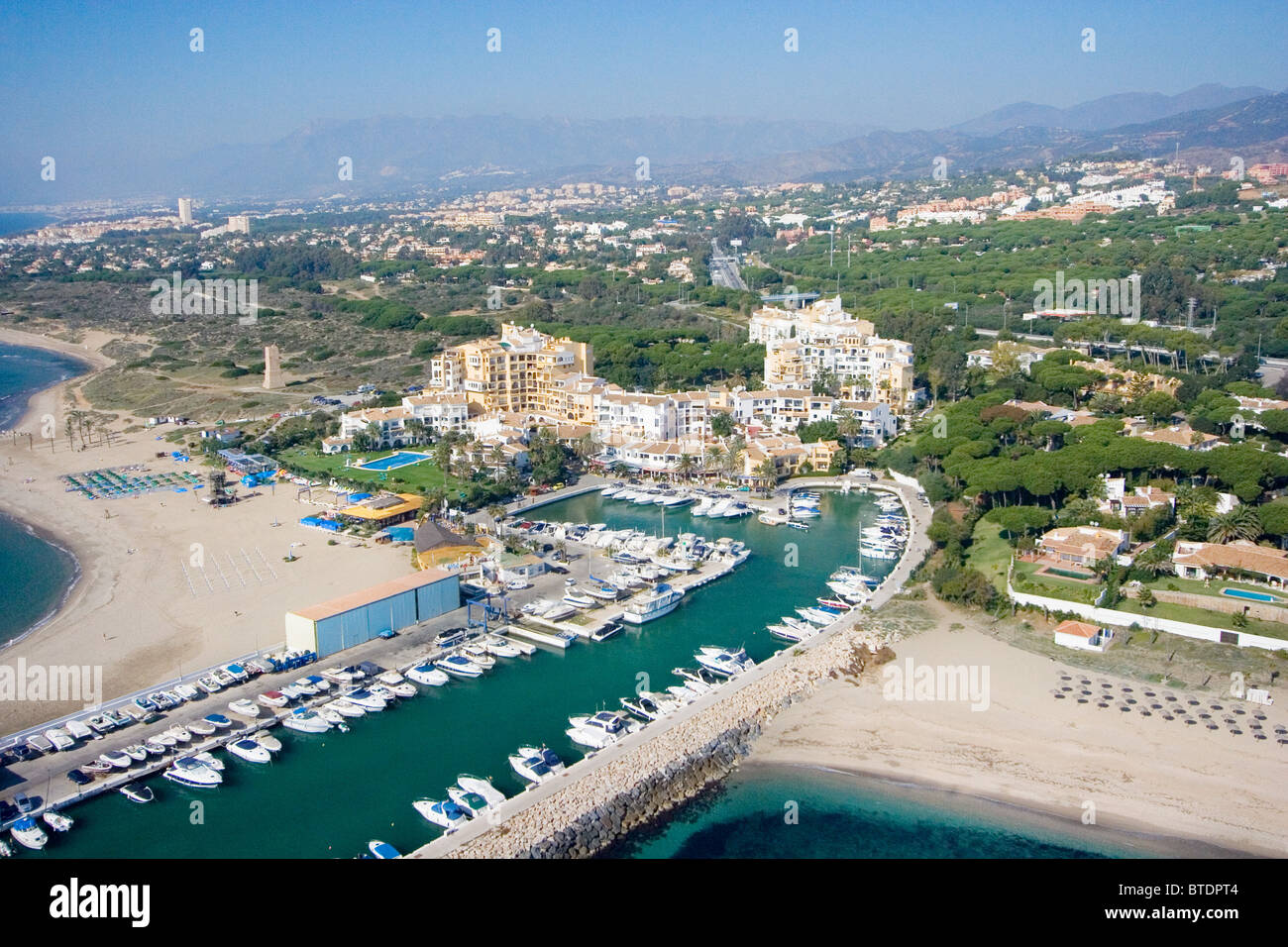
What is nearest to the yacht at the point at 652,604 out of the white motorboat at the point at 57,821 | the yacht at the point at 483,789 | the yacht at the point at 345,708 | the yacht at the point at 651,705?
the yacht at the point at 651,705

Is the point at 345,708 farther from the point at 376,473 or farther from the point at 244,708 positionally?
the point at 376,473

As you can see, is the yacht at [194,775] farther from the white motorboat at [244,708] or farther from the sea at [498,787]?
the white motorboat at [244,708]

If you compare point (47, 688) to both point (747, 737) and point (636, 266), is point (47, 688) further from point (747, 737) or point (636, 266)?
point (636, 266)

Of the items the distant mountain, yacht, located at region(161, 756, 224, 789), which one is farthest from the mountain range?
yacht, located at region(161, 756, 224, 789)

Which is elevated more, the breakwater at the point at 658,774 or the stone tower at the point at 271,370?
the stone tower at the point at 271,370

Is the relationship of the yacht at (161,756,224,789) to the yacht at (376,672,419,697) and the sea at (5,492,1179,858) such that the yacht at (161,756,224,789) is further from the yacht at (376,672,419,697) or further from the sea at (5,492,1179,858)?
the yacht at (376,672,419,697)

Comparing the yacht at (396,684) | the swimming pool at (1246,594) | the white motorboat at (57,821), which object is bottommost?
the white motorboat at (57,821)
